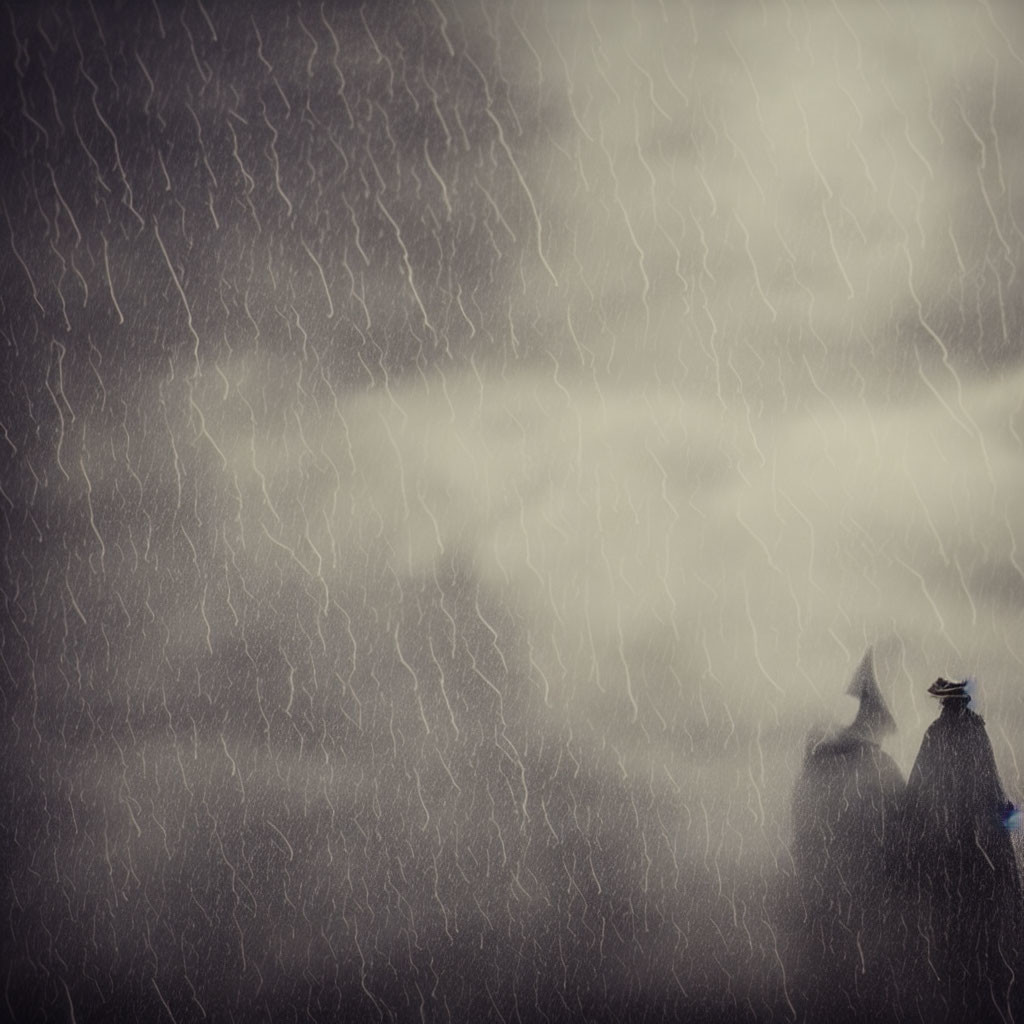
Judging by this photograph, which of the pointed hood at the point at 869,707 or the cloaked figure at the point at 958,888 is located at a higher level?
the pointed hood at the point at 869,707

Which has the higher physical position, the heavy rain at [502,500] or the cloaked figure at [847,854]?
the heavy rain at [502,500]

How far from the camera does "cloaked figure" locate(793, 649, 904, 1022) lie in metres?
1.73

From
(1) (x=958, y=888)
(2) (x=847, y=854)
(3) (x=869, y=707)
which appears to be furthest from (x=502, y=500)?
(1) (x=958, y=888)

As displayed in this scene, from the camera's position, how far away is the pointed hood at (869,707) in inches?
69.2

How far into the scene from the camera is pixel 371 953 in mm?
1775

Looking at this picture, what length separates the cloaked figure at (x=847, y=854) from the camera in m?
1.73

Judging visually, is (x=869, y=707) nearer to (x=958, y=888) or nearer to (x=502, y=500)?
(x=958, y=888)

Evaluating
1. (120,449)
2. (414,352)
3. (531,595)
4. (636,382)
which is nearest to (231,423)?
(120,449)

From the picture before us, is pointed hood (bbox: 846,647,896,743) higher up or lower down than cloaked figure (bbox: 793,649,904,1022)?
higher up

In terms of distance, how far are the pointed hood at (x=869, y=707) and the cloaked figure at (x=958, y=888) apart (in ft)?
0.25

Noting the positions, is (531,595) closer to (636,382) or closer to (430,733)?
(430,733)

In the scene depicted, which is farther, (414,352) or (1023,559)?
(414,352)

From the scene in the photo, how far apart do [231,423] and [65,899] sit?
3.18 ft

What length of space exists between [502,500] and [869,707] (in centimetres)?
81
